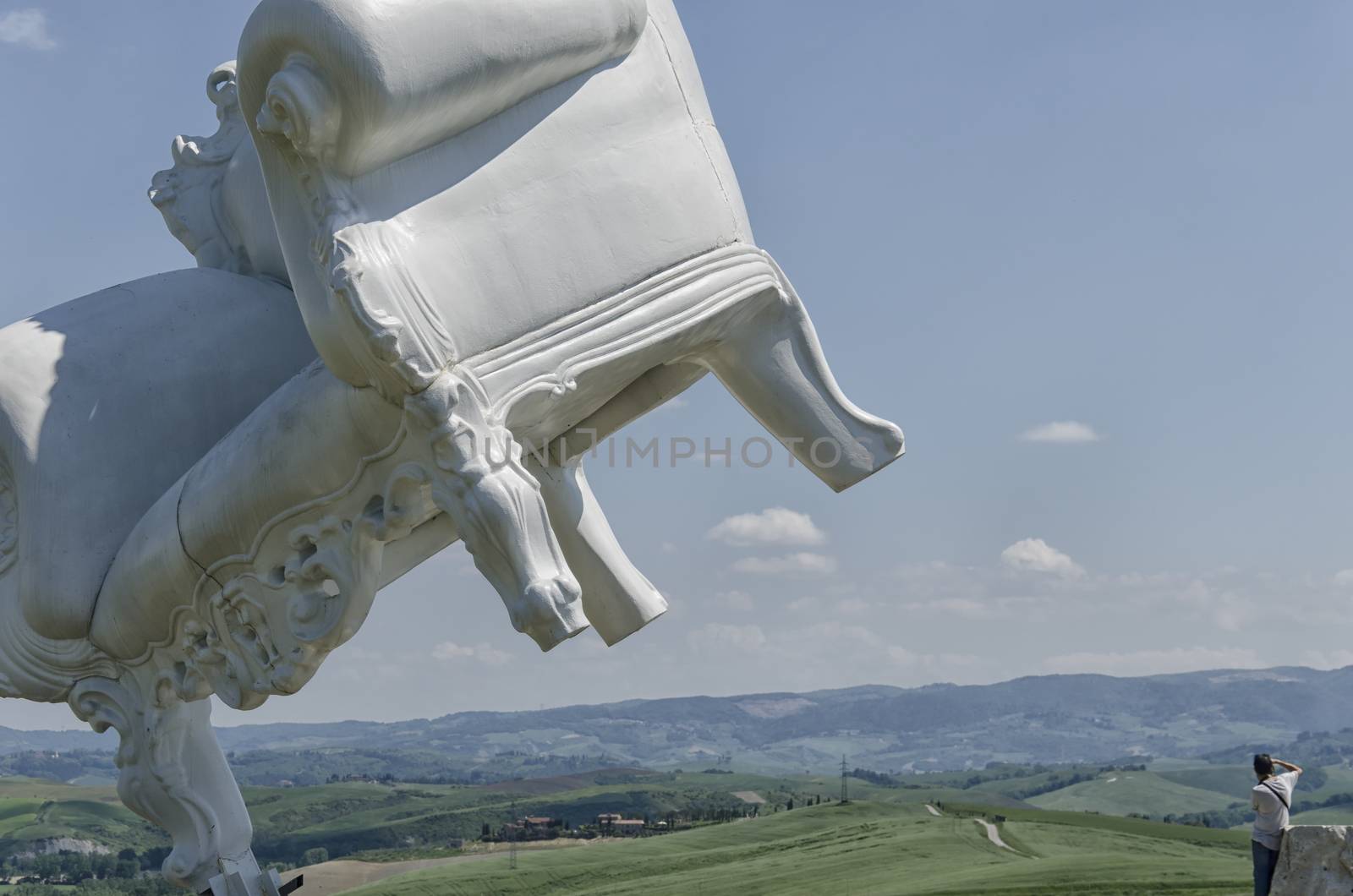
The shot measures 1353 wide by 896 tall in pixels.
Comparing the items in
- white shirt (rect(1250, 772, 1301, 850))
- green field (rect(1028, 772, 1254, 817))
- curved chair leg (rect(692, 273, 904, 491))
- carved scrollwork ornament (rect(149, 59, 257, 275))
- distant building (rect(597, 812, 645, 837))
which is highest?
carved scrollwork ornament (rect(149, 59, 257, 275))

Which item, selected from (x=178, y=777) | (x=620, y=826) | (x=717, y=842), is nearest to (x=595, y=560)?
(x=178, y=777)

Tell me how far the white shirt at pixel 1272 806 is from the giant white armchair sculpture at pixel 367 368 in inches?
136

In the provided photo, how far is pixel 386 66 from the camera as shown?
7258 mm

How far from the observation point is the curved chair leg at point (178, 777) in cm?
948

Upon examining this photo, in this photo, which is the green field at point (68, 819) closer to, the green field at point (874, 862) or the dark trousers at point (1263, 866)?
the green field at point (874, 862)

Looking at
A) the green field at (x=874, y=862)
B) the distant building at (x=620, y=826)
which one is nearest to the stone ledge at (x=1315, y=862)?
the green field at (x=874, y=862)

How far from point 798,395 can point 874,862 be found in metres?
11.9

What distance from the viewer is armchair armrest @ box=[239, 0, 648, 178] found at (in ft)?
23.7

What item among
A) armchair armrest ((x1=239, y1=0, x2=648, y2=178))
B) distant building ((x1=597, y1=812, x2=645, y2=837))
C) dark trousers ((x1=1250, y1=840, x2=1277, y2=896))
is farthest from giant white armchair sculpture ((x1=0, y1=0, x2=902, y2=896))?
distant building ((x1=597, y1=812, x2=645, y2=837))

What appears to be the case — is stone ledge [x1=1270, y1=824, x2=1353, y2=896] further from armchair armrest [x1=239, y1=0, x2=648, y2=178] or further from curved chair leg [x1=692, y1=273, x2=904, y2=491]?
armchair armrest [x1=239, y1=0, x2=648, y2=178]

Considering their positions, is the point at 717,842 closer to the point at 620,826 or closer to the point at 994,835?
the point at 620,826

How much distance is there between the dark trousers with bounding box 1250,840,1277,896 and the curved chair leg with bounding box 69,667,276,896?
6.80 m

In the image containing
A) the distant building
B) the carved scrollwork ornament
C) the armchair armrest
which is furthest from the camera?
the distant building

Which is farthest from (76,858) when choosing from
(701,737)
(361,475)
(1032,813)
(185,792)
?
(701,737)
